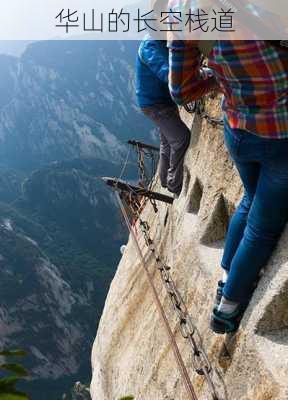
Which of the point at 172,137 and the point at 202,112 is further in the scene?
the point at 172,137

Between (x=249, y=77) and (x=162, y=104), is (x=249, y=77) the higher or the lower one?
the higher one

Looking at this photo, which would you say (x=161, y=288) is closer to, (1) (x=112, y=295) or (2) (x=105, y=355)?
(2) (x=105, y=355)

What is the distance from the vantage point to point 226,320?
4359 millimetres

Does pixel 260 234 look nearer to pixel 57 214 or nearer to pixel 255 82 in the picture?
pixel 255 82

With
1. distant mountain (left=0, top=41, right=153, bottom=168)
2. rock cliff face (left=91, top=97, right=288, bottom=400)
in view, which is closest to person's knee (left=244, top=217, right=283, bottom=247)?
rock cliff face (left=91, top=97, right=288, bottom=400)

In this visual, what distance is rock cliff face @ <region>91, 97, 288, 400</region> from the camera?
4.05m

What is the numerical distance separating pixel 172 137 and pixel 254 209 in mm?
4118

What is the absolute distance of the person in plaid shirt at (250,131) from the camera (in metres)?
3.18

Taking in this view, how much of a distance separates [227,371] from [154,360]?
7.11ft

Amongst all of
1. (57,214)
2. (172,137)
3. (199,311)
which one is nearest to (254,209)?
(199,311)

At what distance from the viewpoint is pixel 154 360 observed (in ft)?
21.7

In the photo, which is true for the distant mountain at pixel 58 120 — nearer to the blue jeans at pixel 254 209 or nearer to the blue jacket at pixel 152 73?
the blue jacket at pixel 152 73

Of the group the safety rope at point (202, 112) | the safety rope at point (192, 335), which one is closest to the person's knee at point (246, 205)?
the safety rope at point (192, 335)

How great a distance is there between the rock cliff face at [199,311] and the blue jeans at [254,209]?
0.60 feet
